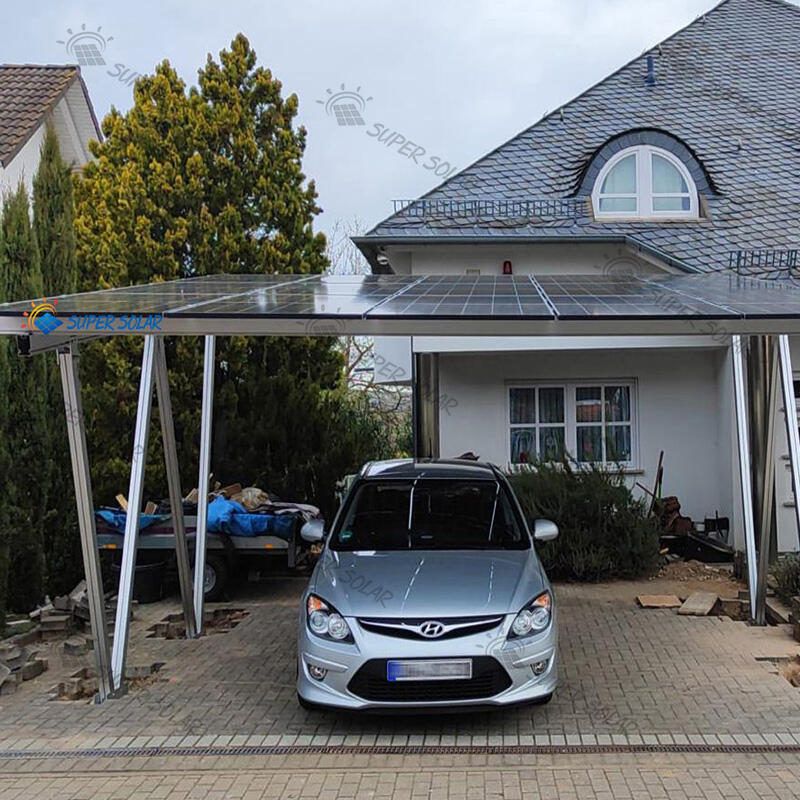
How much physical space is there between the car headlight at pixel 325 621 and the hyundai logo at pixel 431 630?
0.47 metres

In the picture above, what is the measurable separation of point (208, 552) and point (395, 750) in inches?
210

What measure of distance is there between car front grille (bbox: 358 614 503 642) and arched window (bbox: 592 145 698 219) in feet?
33.0

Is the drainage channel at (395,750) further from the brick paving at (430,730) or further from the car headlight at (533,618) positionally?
the car headlight at (533,618)

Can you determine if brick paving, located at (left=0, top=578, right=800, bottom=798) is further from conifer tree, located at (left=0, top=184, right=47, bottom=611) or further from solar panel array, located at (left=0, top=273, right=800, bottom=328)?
solar panel array, located at (left=0, top=273, right=800, bottom=328)

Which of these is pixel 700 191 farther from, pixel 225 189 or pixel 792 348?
pixel 225 189

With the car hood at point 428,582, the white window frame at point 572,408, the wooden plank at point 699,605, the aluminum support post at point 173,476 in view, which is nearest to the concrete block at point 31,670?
the aluminum support post at point 173,476

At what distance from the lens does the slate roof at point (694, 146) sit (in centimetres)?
1394

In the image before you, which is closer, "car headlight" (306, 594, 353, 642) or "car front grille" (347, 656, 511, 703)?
"car front grille" (347, 656, 511, 703)

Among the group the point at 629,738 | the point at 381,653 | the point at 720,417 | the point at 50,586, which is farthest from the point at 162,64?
the point at 629,738

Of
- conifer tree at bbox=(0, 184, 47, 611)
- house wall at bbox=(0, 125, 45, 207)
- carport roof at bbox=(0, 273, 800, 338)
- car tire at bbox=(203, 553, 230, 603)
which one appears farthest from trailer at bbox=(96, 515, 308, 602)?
house wall at bbox=(0, 125, 45, 207)

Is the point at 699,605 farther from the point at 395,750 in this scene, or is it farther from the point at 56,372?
the point at 56,372

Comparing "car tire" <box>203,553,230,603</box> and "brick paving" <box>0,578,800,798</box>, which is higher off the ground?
"car tire" <box>203,553,230,603</box>

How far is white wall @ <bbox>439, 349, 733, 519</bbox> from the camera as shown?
13977 millimetres

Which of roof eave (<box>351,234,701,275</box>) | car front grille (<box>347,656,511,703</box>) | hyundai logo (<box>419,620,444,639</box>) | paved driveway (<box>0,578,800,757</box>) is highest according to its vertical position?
roof eave (<box>351,234,701,275</box>)
